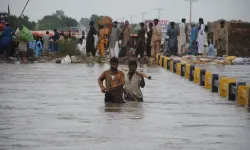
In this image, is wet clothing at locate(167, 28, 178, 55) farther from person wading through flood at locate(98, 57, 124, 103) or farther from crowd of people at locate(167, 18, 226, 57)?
person wading through flood at locate(98, 57, 124, 103)

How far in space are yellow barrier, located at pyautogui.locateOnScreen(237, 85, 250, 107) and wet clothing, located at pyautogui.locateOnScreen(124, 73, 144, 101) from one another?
1.98 m

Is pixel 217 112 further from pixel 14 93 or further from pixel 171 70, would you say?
pixel 171 70

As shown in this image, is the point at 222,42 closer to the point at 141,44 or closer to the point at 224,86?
the point at 141,44

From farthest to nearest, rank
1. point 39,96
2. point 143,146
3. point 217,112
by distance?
point 39,96 → point 217,112 → point 143,146

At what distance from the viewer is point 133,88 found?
1702 centimetres

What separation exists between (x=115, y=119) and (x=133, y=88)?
3374 millimetres

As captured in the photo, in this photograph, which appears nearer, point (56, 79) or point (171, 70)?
point (56, 79)

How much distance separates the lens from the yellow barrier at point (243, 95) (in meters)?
16.1

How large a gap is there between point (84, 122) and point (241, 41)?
107ft

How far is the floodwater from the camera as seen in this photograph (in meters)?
10.8

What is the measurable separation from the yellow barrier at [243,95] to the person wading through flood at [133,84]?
194 centimetres

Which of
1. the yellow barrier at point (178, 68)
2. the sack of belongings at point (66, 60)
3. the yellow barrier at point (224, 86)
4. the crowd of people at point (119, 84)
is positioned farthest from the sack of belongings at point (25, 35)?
the crowd of people at point (119, 84)

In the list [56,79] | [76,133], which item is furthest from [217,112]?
[56,79]

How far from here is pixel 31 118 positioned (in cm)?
1366
